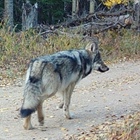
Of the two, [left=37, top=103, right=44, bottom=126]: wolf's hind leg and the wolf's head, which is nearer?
[left=37, top=103, right=44, bottom=126]: wolf's hind leg

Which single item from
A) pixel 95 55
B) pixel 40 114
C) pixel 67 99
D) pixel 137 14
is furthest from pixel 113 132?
pixel 137 14

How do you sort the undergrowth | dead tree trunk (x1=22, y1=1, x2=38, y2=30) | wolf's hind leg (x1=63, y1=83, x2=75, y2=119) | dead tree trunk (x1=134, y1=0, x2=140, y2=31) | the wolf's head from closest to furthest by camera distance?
wolf's hind leg (x1=63, y1=83, x2=75, y2=119) → the wolf's head → the undergrowth → dead tree trunk (x1=22, y1=1, x2=38, y2=30) → dead tree trunk (x1=134, y1=0, x2=140, y2=31)

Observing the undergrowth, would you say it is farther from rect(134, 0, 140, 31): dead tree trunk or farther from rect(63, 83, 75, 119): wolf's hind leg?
rect(63, 83, 75, 119): wolf's hind leg

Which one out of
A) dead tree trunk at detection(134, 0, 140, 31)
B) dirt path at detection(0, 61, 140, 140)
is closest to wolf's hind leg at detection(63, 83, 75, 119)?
dirt path at detection(0, 61, 140, 140)

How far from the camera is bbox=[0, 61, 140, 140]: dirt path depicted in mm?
7434

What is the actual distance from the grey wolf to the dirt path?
0.28 metres

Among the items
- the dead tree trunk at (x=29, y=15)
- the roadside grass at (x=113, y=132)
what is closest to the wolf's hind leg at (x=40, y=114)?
the roadside grass at (x=113, y=132)

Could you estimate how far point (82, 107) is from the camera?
364 inches

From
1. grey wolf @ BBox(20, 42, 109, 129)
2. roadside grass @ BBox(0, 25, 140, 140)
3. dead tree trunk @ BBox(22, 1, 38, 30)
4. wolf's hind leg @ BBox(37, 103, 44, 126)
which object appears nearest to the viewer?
grey wolf @ BBox(20, 42, 109, 129)

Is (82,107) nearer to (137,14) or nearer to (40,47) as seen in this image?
(40,47)

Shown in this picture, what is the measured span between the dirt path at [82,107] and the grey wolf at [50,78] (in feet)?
0.91

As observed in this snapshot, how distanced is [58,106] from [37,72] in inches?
71.2

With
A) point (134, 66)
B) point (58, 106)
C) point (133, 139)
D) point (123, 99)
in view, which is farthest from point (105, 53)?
point (133, 139)

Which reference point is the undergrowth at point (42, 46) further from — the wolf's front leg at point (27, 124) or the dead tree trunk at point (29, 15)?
the wolf's front leg at point (27, 124)
